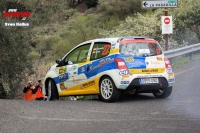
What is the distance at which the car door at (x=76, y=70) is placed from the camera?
12.6m

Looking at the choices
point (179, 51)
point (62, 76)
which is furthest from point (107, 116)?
point (179, 51)

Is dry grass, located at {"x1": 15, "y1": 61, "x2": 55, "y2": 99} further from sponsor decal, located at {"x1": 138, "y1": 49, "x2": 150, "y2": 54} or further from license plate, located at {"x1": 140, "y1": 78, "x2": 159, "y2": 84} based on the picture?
license plate, located at {"x1": 140, "y1": 78, "x2": 159, "y2": 84}

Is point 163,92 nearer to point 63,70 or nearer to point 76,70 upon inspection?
point 76,70

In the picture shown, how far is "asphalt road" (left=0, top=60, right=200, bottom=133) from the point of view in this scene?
8.31 meters

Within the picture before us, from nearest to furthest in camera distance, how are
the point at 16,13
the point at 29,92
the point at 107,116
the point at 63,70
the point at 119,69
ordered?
the point at 107,116 → the point at 119,69 → the point at 63,70 → the point at 29,92 → the point at 16,13

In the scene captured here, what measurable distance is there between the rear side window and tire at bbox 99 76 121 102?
0.81 meters

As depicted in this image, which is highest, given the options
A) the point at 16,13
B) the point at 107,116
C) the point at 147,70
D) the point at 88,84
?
the point at 16,13

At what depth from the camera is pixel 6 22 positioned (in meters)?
15.7

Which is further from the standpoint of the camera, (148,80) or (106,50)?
(106,50)

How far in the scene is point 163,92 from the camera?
12.4 metres

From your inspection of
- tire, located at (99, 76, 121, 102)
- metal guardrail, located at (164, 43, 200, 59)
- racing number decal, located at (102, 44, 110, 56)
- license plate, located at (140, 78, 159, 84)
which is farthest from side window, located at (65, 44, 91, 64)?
metal guardrail, located at (164, 43, 200, 59)

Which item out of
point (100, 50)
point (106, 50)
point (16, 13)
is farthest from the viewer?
point (16, 13)

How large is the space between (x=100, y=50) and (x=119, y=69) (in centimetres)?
106

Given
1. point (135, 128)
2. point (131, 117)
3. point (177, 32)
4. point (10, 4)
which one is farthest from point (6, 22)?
point (177, 32)
